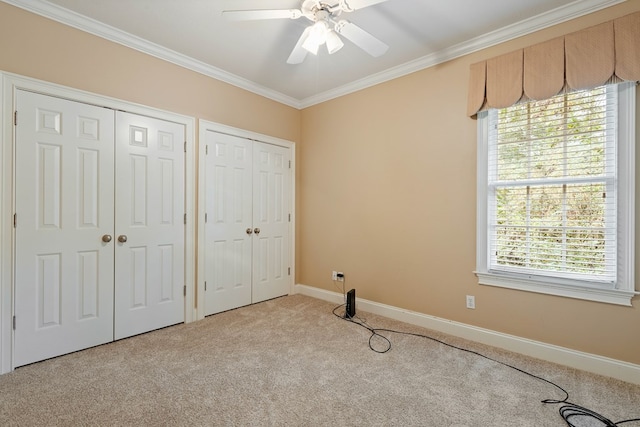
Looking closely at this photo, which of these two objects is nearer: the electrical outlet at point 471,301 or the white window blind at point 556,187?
the white window blind at point 556,187

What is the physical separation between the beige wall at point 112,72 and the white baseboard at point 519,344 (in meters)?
2.65

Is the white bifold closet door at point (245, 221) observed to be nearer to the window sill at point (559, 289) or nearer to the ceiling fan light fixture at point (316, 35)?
the ceiling fan light fixture at point (316, 35)

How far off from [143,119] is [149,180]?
558 millimetres

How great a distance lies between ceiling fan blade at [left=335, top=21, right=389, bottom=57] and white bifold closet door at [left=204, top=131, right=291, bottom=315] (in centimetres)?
185

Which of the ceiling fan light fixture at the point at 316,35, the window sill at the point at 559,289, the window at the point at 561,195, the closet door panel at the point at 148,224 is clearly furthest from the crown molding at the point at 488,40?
the closet door panel at the point at 148,224

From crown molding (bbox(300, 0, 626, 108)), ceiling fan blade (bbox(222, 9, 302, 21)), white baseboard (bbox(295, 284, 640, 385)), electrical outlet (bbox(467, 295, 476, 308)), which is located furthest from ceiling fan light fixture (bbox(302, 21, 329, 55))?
white baseboard (bbox(295, 284, 640, 385))

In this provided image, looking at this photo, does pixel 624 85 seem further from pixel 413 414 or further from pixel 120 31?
pixel 120 31

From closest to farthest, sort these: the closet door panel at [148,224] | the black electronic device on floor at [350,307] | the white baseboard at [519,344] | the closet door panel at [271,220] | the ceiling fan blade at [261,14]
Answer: the ceiling fan blade at [261,14]
the white baseboard at [519,344]
the closet door panel at [148,224]
the black electronic device on floor at [350,307]
the closet door panel at [271,220]

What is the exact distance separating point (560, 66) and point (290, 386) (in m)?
3.00

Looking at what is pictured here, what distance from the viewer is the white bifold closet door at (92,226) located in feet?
7.10

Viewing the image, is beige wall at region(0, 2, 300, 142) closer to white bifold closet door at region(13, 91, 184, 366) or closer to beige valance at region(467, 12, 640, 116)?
white bifold closet door at region(13, 91, 184, 366)

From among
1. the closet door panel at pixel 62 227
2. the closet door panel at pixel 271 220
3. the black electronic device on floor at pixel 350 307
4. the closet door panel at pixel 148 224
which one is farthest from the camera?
the closet door panel at pixel 271 220

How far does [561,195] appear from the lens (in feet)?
7.48

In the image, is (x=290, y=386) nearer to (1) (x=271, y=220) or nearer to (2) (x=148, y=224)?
(2) (x=148, y=224)
